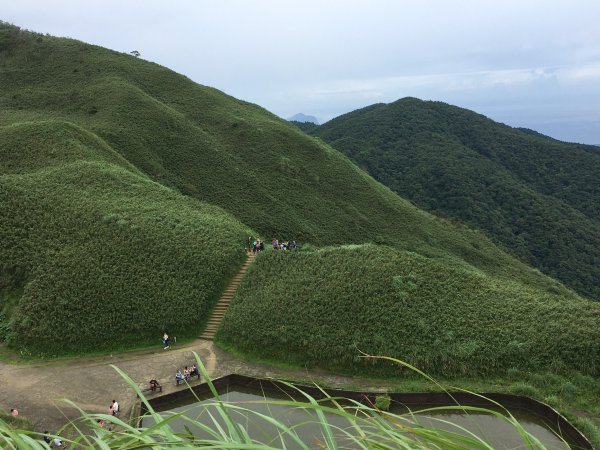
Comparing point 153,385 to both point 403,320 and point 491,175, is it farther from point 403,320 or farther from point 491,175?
point 491,175

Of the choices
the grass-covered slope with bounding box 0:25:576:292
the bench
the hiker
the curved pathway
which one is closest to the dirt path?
the curved pathway

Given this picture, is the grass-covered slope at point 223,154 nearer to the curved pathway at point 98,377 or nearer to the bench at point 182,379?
the curved pathway at point 98,377

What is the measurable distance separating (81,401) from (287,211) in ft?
90.9

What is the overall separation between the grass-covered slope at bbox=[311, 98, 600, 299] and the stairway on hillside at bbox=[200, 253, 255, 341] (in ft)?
185

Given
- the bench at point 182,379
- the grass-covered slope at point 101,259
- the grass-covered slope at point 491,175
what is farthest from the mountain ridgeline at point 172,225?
the grass-covered slope at point 491,175

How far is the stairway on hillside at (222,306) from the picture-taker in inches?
771

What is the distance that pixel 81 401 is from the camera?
1474 cm

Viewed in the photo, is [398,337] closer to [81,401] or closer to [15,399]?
[81,401]

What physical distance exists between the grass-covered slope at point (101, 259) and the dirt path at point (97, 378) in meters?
1.06

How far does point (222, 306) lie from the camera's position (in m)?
20.8

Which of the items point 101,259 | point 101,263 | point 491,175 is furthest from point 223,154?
point 491,175

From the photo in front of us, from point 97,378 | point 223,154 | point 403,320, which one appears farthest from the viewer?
point 223,154

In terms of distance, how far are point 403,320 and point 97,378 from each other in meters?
12.6

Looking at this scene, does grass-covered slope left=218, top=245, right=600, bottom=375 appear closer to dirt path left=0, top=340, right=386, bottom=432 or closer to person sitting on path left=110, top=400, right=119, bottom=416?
dirt path left=0, top=340, right=386, bottom=432
